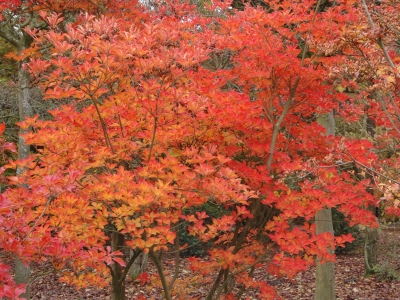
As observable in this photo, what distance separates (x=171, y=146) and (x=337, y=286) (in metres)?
5.90

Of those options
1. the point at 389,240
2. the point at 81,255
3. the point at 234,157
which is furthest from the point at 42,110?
the point at 389,240

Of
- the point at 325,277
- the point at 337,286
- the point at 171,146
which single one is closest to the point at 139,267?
the point at 337,286

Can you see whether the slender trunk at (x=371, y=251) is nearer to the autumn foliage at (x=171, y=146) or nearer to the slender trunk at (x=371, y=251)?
the slender trunk at (x=371, y=251)

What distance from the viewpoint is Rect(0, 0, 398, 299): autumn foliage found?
2.99m

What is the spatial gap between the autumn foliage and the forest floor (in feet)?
12.4

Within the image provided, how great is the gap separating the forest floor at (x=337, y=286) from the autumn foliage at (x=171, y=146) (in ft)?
12.4

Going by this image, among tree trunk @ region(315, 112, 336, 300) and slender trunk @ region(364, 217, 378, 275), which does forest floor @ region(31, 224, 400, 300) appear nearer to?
slender trunk @ region(364, 217, 378, 275)

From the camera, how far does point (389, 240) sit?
9508 millimetres

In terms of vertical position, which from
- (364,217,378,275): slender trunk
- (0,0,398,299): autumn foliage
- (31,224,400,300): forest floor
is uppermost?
(0,0,398,299): autumn foliage

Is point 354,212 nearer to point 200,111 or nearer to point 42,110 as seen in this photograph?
point 200,111

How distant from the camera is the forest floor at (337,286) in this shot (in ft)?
26.0

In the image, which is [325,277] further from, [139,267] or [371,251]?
[139,267]

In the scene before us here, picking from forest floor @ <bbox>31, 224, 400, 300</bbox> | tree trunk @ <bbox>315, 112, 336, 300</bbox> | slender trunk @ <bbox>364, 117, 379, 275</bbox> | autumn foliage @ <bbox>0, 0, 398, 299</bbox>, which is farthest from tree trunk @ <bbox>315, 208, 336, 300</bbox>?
slender trunk @ <bbox>364, 117, 379, 275</bbox>

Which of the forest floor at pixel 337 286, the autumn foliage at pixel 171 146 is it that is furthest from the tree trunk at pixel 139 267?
the autumn foliage at pixel 171 146
